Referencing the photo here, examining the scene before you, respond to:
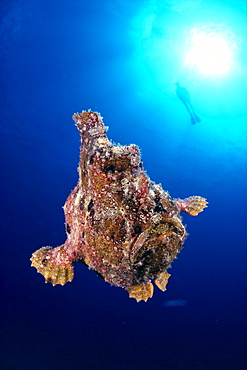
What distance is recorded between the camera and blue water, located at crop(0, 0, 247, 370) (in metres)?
17.1

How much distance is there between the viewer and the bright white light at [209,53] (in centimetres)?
1722

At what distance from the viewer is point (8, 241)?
31.3 meters

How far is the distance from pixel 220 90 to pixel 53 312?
3034cm

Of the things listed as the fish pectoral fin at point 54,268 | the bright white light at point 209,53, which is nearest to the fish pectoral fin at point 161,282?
the fish pectoral fin at point 54,268

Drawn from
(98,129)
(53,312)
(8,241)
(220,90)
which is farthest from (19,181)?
(98,129)

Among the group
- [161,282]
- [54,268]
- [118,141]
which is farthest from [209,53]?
[54,268]

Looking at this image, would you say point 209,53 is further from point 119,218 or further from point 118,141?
point 119,218

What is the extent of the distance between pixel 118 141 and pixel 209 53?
42.8ft

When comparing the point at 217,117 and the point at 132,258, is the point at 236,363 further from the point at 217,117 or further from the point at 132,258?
the point at 132,258

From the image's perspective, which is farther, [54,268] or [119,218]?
[54,268]

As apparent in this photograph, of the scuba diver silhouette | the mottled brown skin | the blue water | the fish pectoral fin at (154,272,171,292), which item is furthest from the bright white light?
the fish pectoral fin at (154,272,171,292)

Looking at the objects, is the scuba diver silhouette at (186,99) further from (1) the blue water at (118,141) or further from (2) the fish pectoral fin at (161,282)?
(2) the fish pectoral fin at (161,282)

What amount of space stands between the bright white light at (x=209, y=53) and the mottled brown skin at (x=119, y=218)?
18.1m

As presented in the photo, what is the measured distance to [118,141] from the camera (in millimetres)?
27500
